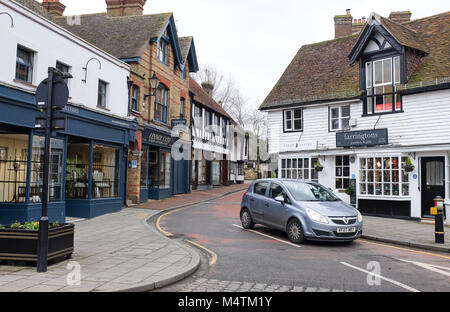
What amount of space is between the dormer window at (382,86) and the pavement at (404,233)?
488 centimetres

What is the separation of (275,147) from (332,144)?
3.30m

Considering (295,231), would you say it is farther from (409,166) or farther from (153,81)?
(153,81)

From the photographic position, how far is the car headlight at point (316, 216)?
9.70 meters

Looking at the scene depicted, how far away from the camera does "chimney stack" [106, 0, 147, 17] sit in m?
24.0

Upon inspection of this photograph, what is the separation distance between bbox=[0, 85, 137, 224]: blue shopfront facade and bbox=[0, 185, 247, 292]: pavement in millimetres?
2221

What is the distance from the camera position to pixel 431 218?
48.5 ft

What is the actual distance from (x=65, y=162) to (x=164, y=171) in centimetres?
933

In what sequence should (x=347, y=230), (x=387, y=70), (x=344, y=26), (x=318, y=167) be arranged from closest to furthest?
(x=347, y=230) → (x=387, y=70) → (x=318, y=167) → (x=344, y=26)

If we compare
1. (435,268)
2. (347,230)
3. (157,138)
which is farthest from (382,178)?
(157,138)

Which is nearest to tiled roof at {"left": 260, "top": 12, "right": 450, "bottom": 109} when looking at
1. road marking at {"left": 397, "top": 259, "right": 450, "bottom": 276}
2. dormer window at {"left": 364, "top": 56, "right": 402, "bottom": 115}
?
dormer window at {"left": 364, "top": 56, "right": 402, "bottom": 115}

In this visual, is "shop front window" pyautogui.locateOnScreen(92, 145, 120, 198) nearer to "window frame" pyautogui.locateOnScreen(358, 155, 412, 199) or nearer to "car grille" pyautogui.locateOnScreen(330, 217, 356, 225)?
"car grille" pyautogui.locateOnScreen(330, 217, 356, 225)

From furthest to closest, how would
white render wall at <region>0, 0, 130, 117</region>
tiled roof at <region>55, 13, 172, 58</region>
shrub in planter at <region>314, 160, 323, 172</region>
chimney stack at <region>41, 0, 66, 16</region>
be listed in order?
chimney stack at <region>41, 0, 66, 16</region>
tiled roof at <region>55, 13, 172, 58</region>
shrub in planter at <region>314, 160, 323, 172</region>
white render wall at <region>0, 0, 130, 117</region>

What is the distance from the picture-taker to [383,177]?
16.4 metres
